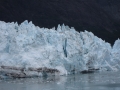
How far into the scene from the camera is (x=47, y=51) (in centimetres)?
1880

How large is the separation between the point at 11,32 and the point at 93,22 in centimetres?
1654

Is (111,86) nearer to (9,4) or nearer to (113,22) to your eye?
(9,4)

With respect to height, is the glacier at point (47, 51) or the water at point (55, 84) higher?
the glacier at point (47, 51)

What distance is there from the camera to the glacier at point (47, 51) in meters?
17.7

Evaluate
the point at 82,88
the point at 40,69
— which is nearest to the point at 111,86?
the point at 82,88

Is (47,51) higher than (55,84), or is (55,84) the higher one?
(47,51)

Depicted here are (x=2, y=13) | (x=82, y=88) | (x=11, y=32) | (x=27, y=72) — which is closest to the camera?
(x=82, y=88)

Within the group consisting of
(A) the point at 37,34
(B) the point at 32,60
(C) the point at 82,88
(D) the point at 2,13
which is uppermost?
(D) the point at 2,13

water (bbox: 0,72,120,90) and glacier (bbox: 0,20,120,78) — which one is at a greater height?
glacier (bbox: 0,20,120,78)

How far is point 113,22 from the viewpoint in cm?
3572

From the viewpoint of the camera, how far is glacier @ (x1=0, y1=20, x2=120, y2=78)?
17.7 metres

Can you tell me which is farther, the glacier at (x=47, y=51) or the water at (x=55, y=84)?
the glacier at (x=47, y=51)

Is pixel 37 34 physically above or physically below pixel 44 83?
above

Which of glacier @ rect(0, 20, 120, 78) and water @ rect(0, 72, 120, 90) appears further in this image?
glacier @ rect(0, 20, 120, 78)
